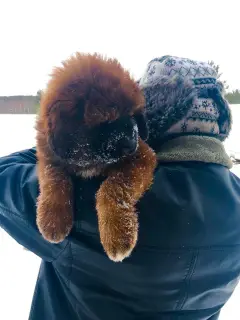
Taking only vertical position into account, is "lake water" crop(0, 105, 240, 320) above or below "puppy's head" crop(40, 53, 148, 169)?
below

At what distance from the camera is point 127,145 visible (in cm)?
100

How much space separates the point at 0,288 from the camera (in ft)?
9.93

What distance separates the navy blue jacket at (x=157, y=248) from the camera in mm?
940

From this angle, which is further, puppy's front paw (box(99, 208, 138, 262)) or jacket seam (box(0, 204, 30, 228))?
jacket seam (box(0, 204, 30, 228))

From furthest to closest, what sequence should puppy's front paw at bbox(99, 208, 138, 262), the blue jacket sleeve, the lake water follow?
1. the lake water
2. the blue jacket sleeve
3. puppy's front paw at bbox(99, 208, 138, 262)

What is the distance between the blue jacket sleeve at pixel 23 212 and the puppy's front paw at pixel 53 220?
35 mm

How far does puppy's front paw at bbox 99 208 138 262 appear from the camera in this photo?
0.93m

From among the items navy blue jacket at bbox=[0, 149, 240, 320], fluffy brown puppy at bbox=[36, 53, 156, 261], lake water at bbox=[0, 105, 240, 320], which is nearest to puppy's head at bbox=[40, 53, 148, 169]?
fluffy brown puppy at bbox=[36, 53, 156, 261]

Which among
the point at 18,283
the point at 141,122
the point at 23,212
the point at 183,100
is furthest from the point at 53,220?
the point at 18,283

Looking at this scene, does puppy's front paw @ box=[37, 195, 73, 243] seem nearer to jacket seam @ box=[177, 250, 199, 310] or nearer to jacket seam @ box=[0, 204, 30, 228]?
jacket seam @ box=[0, 204, 30, 228]

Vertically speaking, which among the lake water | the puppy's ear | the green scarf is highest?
the puppy's ear

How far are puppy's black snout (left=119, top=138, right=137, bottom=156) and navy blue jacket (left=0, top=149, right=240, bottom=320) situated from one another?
4.0 inches

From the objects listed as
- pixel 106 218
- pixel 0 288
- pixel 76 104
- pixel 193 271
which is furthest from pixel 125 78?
pixel 0 288

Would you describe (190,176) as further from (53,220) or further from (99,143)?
(53,220)
